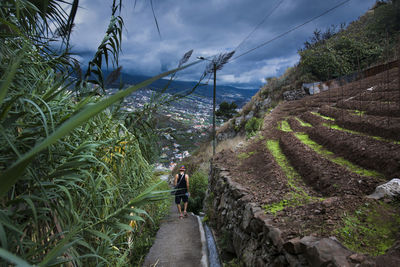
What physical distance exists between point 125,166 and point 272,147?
207 inches

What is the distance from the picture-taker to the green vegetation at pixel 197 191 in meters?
10.5

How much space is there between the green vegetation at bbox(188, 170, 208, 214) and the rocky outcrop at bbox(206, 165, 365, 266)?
416 cm

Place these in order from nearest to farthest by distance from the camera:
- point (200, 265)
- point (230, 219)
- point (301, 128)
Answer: point (200, 265) → point (230, 219) → point (301, 128)

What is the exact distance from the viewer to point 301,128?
26.2ft

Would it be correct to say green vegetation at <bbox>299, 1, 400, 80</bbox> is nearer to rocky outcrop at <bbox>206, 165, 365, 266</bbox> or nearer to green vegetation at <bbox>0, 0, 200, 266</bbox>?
rocky outcrop at <bbox>206, 165, 365, 266</bbox>

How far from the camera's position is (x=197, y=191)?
11297 mm

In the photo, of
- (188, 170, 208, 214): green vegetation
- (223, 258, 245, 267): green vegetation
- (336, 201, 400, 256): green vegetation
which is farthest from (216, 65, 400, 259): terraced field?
(188, 170, 208, 214): green vegetation

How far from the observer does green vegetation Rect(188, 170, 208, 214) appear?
415 inches

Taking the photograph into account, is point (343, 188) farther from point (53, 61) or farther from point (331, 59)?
point (331, 59)

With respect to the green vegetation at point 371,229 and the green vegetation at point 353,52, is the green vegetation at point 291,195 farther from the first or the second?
the green vegetation at point 353,52

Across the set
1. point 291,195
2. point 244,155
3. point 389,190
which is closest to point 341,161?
point 291,195

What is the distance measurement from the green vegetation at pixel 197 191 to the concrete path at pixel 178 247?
3.77 meters

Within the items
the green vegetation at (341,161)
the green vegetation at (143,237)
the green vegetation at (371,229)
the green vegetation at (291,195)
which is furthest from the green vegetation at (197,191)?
the green vegetation at (371,229)

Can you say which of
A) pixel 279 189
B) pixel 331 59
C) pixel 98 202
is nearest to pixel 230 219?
pixel 279 189
